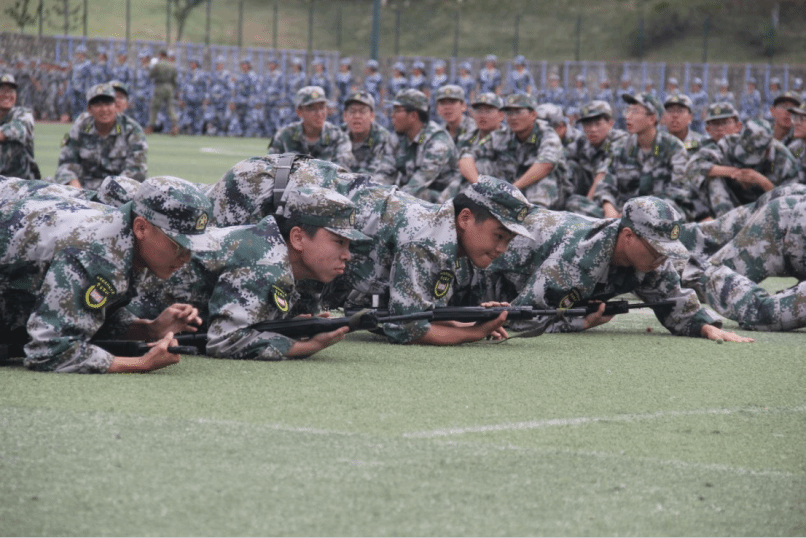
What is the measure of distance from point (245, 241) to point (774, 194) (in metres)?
4.95

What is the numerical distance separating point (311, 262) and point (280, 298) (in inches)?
10.1

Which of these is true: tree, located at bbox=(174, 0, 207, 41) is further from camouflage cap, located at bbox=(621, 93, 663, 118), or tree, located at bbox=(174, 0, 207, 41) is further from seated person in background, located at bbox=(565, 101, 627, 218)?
camouflage cap, located at bbox=(621, 93, 663, 118)

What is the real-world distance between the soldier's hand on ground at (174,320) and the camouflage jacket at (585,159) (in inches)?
299

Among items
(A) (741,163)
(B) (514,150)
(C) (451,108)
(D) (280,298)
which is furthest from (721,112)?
(D) (280,298)

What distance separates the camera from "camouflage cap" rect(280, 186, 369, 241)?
5.49 meters

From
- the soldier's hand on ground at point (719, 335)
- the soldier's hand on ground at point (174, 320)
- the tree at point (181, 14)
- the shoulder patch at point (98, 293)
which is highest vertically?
the tree at point (181, 14)

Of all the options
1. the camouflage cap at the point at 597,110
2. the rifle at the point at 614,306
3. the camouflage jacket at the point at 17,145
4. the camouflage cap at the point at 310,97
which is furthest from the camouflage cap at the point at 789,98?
the camouflage jacket at the point at 17,145

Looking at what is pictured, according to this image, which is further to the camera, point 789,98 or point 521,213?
point 789,98

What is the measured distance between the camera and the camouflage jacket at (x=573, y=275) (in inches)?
259

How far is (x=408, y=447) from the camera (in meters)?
4.01

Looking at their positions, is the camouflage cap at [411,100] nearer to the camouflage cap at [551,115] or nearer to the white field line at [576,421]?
the camouflage cap at [551,115]

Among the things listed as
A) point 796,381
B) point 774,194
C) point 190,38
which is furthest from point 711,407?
point 190,38

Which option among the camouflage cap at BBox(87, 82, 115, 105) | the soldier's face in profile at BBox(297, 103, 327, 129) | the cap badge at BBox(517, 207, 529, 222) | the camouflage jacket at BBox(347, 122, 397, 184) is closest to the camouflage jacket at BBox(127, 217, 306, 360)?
the cap badge at BBox(517, 207, 529, 222)

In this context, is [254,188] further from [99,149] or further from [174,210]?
[99,149]
